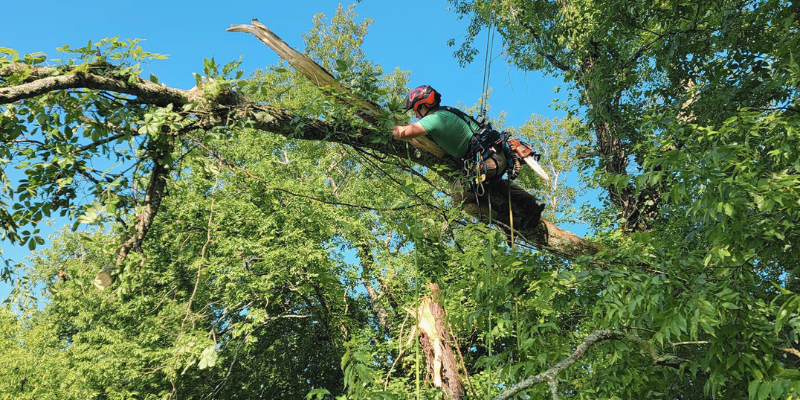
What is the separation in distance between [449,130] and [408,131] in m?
0.38

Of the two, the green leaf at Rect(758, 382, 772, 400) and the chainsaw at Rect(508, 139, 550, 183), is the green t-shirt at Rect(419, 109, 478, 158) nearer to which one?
the chainsaw at Rect(508, 139, 550, 183)

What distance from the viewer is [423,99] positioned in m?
3.56

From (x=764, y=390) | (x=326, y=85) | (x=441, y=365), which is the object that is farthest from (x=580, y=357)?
(x=441, y=365)

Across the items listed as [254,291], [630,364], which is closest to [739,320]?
[630,364]

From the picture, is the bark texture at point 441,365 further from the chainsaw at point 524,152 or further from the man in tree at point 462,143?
the chainsaw at point 524,152

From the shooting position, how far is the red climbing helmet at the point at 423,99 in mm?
3553

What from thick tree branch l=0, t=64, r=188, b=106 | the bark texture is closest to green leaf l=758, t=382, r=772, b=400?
thick tree branch l=0, t=64, r=188, b=106

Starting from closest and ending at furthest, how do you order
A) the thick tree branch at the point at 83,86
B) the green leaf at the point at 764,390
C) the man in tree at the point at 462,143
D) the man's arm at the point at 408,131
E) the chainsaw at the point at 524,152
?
1. the green leaf at the point at 764,390
2. the thick tree branch at the point at 83,86
3. the man's arm at the point at 408,131
4. the man in tree at the point at 462,143
5. the chainsaw at the point at 524,152

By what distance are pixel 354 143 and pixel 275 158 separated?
33.3ft

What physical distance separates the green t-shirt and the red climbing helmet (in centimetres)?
19

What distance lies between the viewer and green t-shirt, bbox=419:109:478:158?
10.7ft

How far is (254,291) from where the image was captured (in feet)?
36.8

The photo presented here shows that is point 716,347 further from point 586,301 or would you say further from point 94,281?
point 94,281

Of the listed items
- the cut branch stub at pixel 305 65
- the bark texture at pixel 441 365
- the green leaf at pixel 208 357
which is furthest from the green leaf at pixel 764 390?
the bark texture at pixel 441 365
